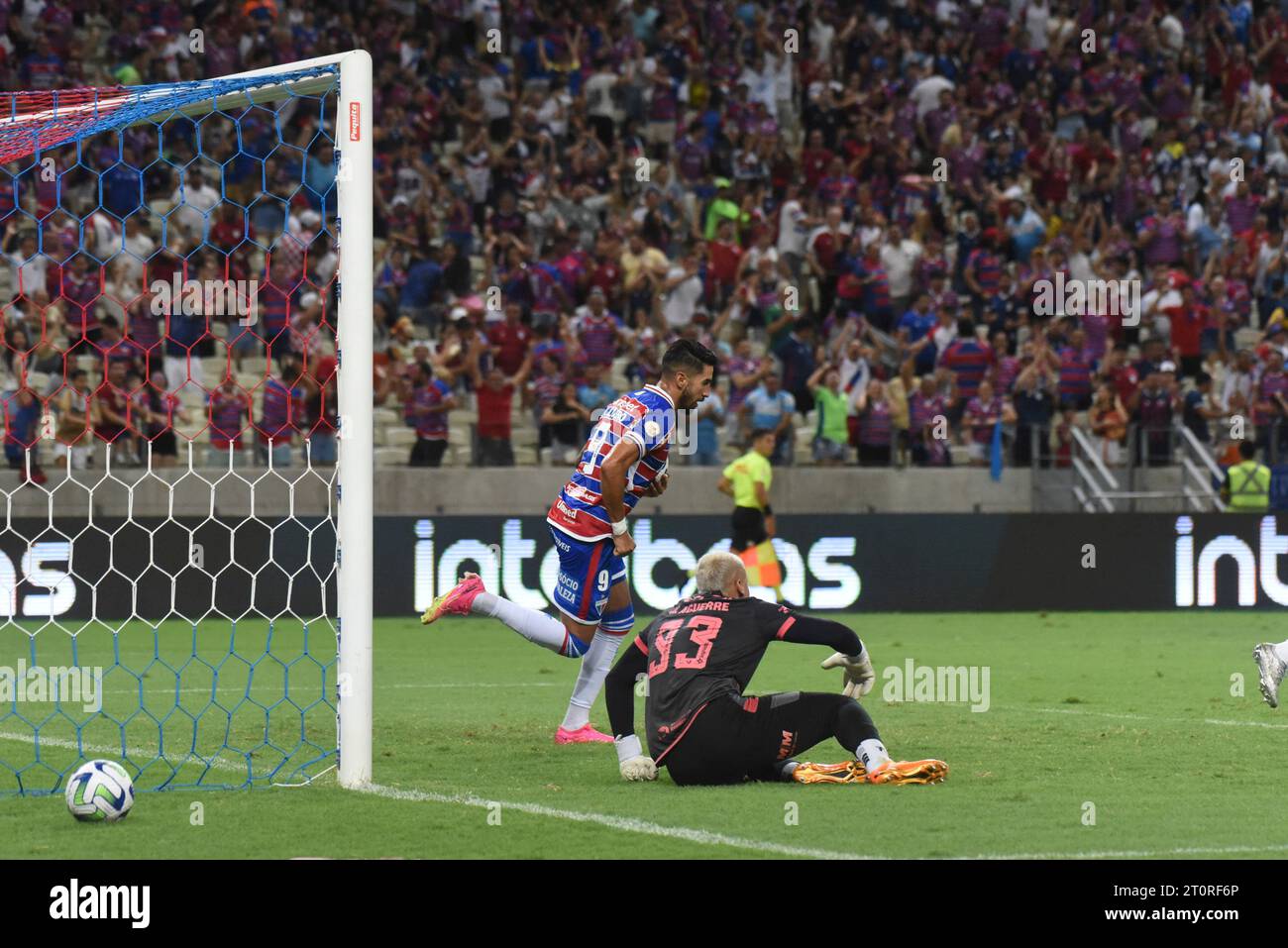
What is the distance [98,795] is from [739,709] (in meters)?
2.83

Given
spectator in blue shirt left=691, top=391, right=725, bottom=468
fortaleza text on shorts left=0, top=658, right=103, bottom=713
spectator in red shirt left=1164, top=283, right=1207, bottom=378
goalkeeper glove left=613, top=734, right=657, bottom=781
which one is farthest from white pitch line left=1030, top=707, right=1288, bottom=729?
spectator in red shirt left=1164, top=283, right=1207, bottom=378

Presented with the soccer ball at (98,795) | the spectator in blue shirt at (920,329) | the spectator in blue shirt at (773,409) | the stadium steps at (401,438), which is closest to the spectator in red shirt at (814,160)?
the spectator in blue shirt at (920,329)

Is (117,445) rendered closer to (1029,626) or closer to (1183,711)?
(1029,626)

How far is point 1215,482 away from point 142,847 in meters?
17.0

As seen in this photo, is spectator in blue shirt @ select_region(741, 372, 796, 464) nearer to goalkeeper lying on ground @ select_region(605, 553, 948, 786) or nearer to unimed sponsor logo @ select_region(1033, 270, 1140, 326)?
unimed sponsor logo @ select_region(1033, 270, 1140, 326)

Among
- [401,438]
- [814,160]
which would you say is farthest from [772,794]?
[814,160]

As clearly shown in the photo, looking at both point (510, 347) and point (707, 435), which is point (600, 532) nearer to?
point (707, 435)

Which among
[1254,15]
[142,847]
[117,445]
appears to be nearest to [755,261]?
[117,445]

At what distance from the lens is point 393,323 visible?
2281cm

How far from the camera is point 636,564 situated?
65.3 ft

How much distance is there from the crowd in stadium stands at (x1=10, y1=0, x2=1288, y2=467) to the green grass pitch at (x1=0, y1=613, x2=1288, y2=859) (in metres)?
7.61

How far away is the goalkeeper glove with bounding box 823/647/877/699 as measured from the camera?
8.81 meters

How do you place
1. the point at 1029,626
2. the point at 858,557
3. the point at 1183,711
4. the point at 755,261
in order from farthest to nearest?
1. the point at 755,261
2. the point at 858,557
3. the point at 1029,626
4. the point at 1183,711

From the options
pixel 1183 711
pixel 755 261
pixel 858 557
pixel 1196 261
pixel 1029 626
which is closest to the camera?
pixel 1183 711
